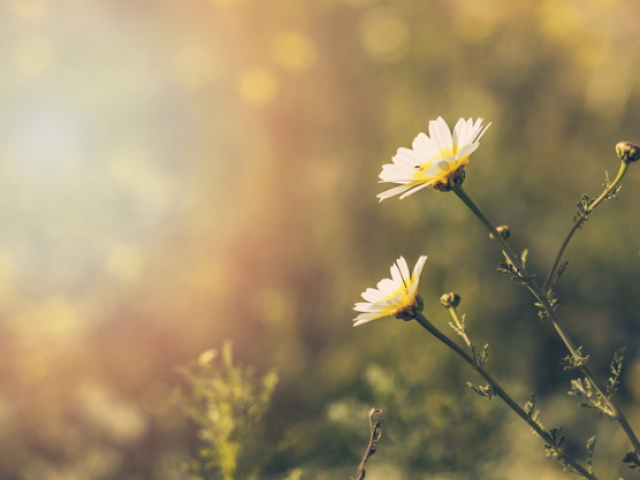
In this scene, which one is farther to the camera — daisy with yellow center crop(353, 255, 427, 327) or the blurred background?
the blurred background

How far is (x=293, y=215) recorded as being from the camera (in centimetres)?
130

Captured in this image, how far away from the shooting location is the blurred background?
3.28 feet

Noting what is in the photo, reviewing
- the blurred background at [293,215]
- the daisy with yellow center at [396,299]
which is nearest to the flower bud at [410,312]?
the daisy with yellow center at [396,299]

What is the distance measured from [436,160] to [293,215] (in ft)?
3.13

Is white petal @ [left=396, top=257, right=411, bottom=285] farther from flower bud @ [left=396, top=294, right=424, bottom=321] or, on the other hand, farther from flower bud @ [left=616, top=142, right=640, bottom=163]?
flower bud @ [left=616, top=142, right=640, bottom=163]

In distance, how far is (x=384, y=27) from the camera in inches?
52.3

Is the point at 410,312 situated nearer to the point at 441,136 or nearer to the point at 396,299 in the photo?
the point at 396,299

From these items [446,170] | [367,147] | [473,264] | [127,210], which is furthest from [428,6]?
[446,170]

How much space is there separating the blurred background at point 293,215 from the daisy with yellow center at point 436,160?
0.55m

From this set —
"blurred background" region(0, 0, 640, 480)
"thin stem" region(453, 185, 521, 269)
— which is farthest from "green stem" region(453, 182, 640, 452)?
"blurred background" region(0, 0, 640, 480)

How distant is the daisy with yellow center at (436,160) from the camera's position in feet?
1.16

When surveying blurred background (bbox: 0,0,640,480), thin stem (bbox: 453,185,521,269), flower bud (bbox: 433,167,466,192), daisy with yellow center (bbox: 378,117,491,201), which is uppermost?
blurred background (bbox: 0,0,640,480)

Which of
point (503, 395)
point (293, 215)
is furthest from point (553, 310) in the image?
point (293, 215)

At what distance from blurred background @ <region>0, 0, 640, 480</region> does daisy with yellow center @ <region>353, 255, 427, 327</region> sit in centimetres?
51
